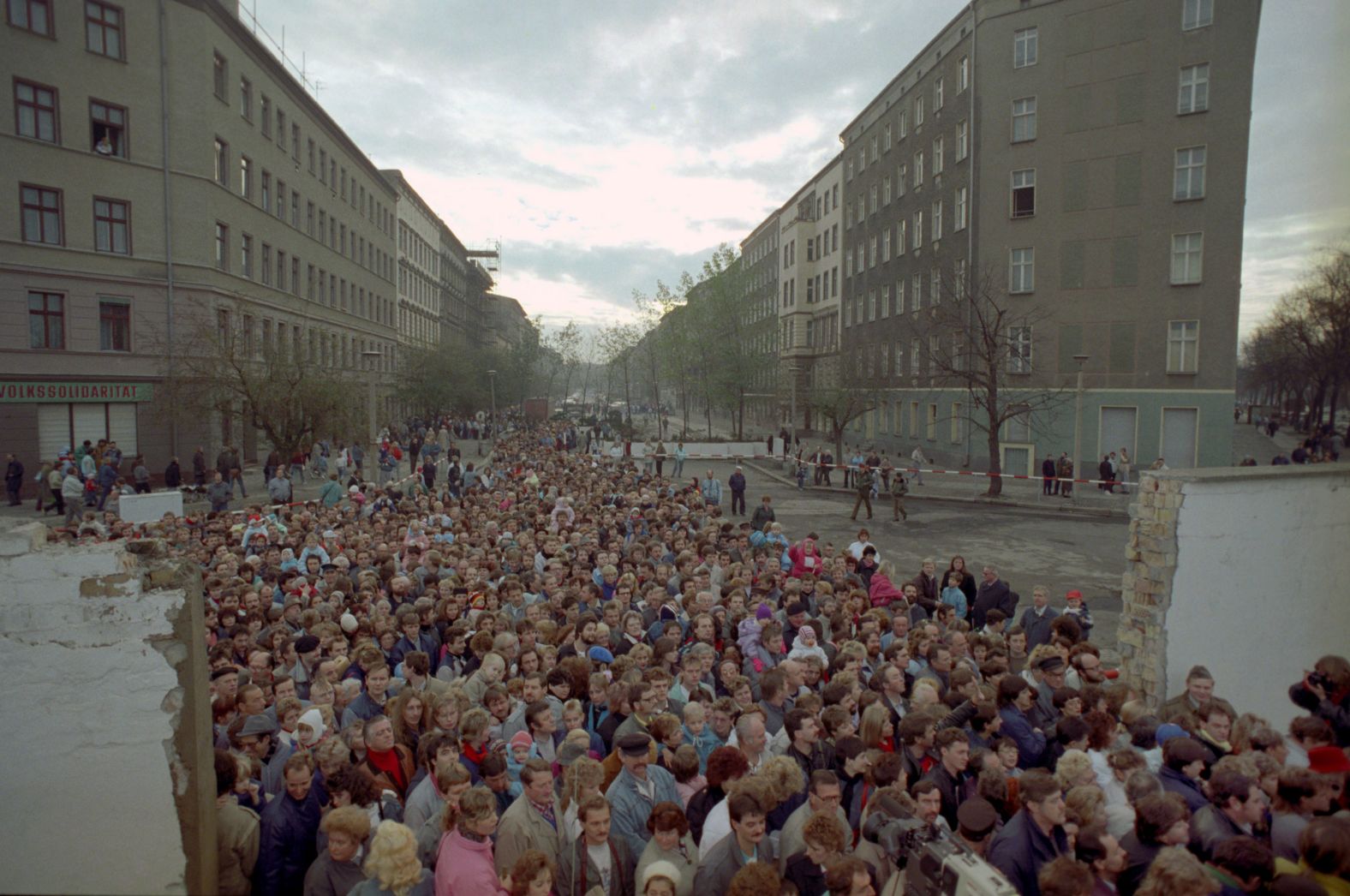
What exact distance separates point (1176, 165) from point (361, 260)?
145 feet

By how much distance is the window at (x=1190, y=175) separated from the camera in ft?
99.7

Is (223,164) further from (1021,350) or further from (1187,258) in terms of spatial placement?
(1187,258)

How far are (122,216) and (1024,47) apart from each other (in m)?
34.9

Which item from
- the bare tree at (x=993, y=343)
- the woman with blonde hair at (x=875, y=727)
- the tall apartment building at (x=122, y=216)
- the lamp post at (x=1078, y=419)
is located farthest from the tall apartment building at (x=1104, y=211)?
the woman with blonde hair at (x=875, y=727)

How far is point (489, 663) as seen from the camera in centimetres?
643

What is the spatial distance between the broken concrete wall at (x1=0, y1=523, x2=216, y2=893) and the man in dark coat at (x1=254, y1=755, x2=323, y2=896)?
47cm

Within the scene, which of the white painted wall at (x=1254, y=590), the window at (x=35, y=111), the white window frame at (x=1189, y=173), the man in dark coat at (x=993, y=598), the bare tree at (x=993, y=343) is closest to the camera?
the white painted wall at (x=1254, y=590)

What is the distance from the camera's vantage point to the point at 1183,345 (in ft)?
101

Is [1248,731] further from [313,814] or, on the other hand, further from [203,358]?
[203,358]

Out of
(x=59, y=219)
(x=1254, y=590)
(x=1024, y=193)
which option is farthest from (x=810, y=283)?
(x=1254, y=590)

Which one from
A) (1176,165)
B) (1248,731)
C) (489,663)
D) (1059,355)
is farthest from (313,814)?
(1176,165)

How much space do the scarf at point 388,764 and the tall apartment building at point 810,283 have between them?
48218 mm

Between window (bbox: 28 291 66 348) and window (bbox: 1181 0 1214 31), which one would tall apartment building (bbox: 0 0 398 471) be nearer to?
window (bbox: 28 291 66 348)

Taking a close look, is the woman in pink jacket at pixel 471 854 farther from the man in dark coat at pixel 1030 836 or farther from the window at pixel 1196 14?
the window at pixel 1196 14
